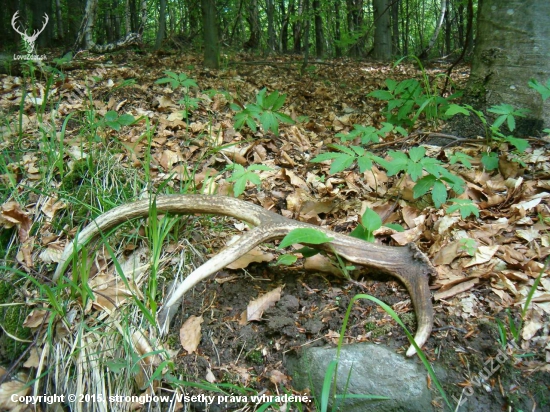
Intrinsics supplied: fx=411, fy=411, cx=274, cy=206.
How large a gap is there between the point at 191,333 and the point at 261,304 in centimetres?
36

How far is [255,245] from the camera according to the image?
1.95 metres

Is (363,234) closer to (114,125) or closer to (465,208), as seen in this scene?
(465,208)

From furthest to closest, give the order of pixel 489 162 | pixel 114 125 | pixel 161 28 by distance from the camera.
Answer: pixel 161 28 < pixel 114 125 < pixel 489 162

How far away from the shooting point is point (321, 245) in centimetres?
195

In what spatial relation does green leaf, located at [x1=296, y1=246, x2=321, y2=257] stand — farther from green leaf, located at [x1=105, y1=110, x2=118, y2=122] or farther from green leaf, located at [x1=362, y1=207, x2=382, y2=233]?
green leaf, located at [x1=105, y1=110, x2=118, y2=122]

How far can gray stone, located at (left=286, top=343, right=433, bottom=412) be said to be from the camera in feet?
5.24

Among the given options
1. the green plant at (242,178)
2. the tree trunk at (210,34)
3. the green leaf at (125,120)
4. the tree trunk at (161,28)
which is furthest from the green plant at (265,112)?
the tree trunk at (161,28)

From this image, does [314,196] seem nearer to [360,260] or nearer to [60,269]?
[360,260]

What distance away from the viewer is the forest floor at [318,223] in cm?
169

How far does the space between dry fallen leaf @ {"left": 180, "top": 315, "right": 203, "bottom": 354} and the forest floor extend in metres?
0.02

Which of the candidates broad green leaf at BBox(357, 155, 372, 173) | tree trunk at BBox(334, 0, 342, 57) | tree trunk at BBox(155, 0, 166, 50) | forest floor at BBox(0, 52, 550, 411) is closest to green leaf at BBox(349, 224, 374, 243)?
forest floor at BBox(0, 52, 550, 411)

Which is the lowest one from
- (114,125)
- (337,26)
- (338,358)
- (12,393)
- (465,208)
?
(12,393)

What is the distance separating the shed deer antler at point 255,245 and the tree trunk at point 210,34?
3541 millimetres

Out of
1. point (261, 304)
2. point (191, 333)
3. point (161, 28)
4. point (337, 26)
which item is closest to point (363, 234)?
point (261, 304)
